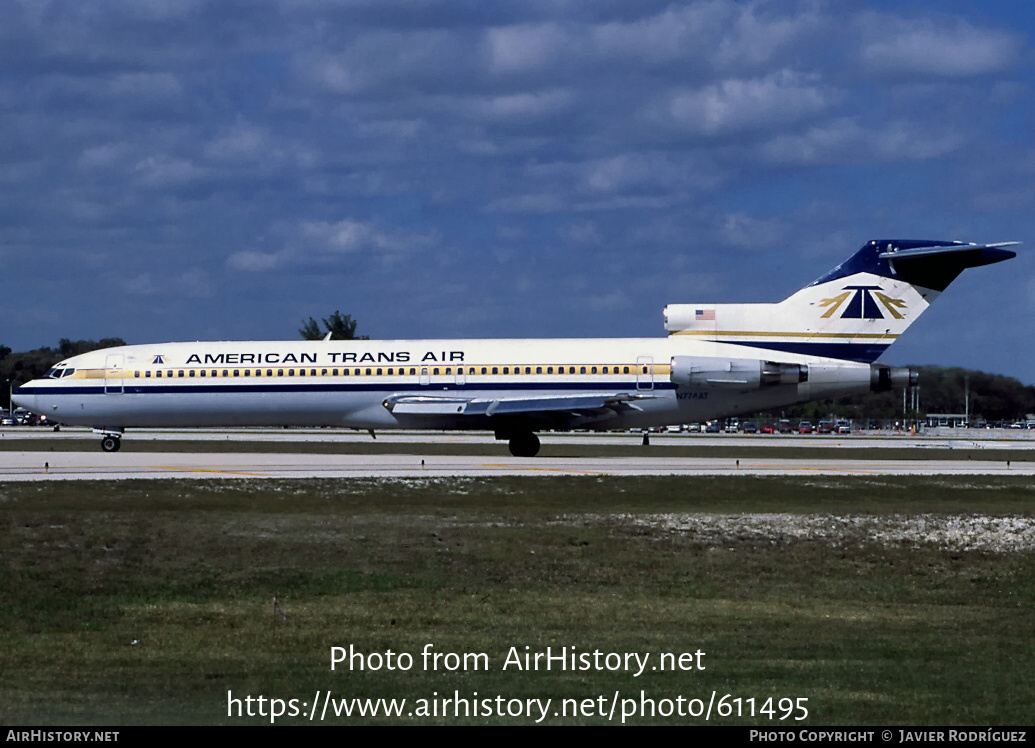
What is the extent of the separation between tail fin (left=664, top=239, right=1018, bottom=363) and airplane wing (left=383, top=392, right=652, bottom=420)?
497cm

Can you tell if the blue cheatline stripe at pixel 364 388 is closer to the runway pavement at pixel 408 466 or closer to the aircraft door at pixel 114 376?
the aircraft door at pixel 114 376

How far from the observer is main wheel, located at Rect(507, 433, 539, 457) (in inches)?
1768

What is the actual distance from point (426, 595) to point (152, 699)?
19.1ft

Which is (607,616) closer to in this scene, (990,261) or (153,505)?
(153,505)

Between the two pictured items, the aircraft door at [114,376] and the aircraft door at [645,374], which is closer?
the aircraft door at [645,374]

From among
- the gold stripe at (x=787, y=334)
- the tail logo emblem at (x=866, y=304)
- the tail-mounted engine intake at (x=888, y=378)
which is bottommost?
the tail-mounted engine intake at (x=888, y=378)

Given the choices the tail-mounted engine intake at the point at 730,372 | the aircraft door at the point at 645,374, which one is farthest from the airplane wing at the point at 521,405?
the tail-mounted engine intake at the point at 730,372

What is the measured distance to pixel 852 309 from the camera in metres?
44.9

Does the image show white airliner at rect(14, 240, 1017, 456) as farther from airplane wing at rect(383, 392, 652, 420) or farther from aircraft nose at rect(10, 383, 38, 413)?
aircraft nose at rect(10, 383, 38, 413)

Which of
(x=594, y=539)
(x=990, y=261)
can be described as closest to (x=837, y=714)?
(x=594, y=539)

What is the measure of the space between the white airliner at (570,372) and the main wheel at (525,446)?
8cm

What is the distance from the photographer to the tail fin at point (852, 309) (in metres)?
44.6

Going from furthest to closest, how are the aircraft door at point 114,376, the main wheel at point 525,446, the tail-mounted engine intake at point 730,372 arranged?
the aircraft door at point 114,376, the main wheel at point 525,446, the tail-mounted engine intake at point 730,372

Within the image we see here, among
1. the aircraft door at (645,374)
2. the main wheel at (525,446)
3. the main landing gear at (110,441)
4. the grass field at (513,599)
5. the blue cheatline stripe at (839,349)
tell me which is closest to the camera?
the grass field at (513,599)
